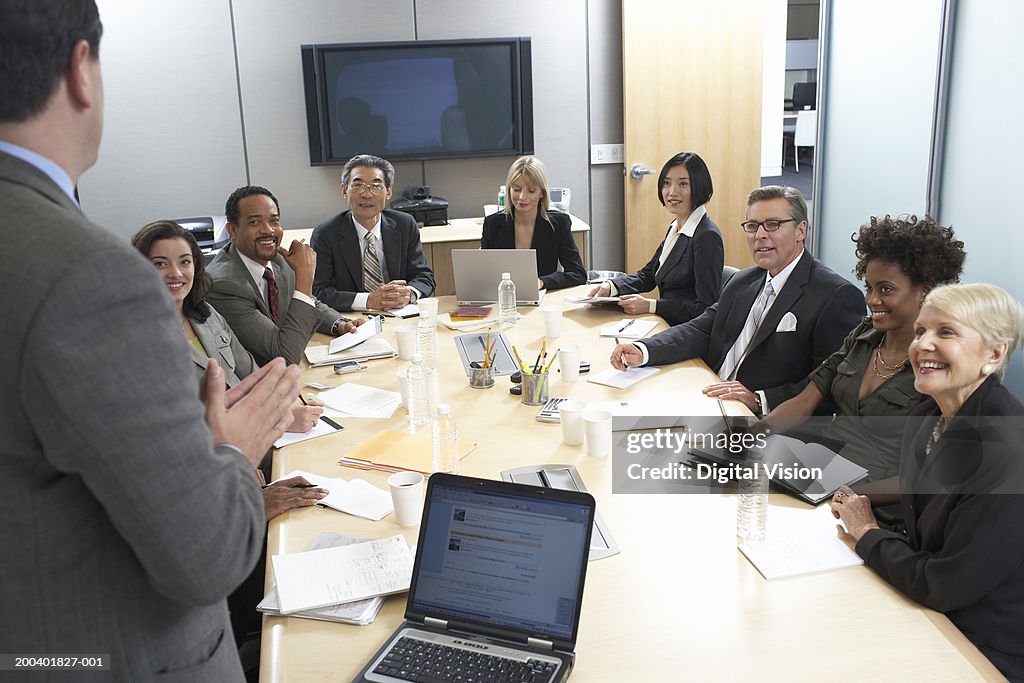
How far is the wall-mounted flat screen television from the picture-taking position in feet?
17.7

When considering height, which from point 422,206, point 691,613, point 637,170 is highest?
point 637,170

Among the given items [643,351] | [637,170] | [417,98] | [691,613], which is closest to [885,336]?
[643,351]

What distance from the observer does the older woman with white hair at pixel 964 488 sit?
1.42 metres

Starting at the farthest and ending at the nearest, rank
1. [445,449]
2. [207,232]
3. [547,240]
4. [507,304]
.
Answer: [207,232]
[547,240]
[507,304]
[445,449]

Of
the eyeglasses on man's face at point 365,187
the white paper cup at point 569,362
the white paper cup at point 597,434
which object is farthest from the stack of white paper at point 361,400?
the eyeglasses on man's face at point 365,187

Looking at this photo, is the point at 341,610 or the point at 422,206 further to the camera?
the point at 422,206

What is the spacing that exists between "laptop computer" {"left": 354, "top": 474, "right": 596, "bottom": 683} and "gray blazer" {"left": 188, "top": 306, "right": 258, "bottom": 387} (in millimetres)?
1358

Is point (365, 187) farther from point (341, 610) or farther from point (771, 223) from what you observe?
point (341, 610)

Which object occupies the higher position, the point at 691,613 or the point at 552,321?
the point at 552,321

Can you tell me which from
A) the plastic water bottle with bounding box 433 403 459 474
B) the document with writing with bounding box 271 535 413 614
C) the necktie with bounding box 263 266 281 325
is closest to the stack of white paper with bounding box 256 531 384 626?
the document with writing with bounding box 271 535 413 614

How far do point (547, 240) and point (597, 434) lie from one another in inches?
89.7

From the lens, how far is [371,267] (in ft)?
13.3

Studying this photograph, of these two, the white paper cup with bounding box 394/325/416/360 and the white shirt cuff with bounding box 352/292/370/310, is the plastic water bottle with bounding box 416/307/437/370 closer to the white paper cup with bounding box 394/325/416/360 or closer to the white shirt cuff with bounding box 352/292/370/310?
the white paper cup with bounding box 394/325/416/360

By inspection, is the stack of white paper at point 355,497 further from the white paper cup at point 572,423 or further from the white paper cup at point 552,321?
the white paper cup at point 552,321
